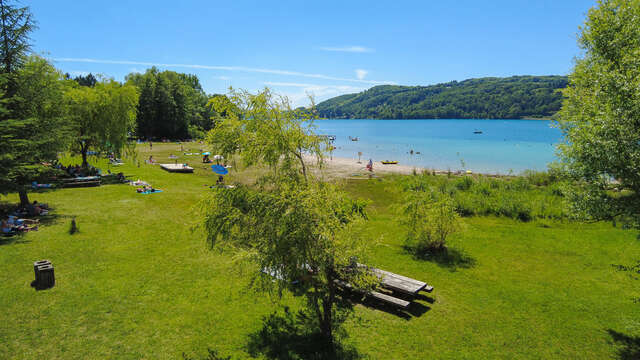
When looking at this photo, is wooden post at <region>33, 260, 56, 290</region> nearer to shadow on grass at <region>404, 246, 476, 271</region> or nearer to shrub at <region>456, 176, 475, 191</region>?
shadow on grass at <region>404, 246, 476, 271</region>

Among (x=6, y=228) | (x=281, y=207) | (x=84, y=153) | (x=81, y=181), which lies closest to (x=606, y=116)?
(x=281, y=207)

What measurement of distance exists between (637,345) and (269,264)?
32.3 feet

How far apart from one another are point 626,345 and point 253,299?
34.4ft

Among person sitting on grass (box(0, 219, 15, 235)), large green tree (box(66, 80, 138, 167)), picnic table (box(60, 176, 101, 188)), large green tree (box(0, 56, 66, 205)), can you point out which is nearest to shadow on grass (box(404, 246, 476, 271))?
person sitting on grass (box(0, 219, 15, 235))

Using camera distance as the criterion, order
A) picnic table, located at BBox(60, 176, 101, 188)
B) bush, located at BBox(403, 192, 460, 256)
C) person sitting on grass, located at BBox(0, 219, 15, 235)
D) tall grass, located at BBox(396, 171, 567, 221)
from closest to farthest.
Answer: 1. bush, located at BBox(403, 192, 460, 256)
2. person sitting on grass, located at BBox(0, 219, 15, 235)
3. tall grass, located at BBox(396, 171, 567, 221)
4. picnic table, located at BBox(60, 176, 101, 188)

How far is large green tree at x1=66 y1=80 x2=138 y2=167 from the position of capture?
26.5m

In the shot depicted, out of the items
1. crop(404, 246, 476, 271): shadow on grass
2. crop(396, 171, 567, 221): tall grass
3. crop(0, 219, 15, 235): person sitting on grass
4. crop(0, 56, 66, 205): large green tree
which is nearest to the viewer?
crop(404, 246, 476, 271): shadow on grass

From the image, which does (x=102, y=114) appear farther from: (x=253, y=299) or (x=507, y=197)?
(x=507, y=197)

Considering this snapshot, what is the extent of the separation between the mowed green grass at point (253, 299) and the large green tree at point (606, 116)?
375 centimetres

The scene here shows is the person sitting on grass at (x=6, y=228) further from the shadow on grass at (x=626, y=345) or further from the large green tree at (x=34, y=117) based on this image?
the shadow on grass at (x=626, y=345)

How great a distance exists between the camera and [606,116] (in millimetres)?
7418

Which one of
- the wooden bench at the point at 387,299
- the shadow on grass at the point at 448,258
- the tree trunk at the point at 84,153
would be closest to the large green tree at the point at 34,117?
the tree trunk at the point at 84,153

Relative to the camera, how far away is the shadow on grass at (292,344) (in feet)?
26.3

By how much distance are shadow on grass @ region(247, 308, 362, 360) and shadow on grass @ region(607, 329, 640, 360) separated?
6737 mm
